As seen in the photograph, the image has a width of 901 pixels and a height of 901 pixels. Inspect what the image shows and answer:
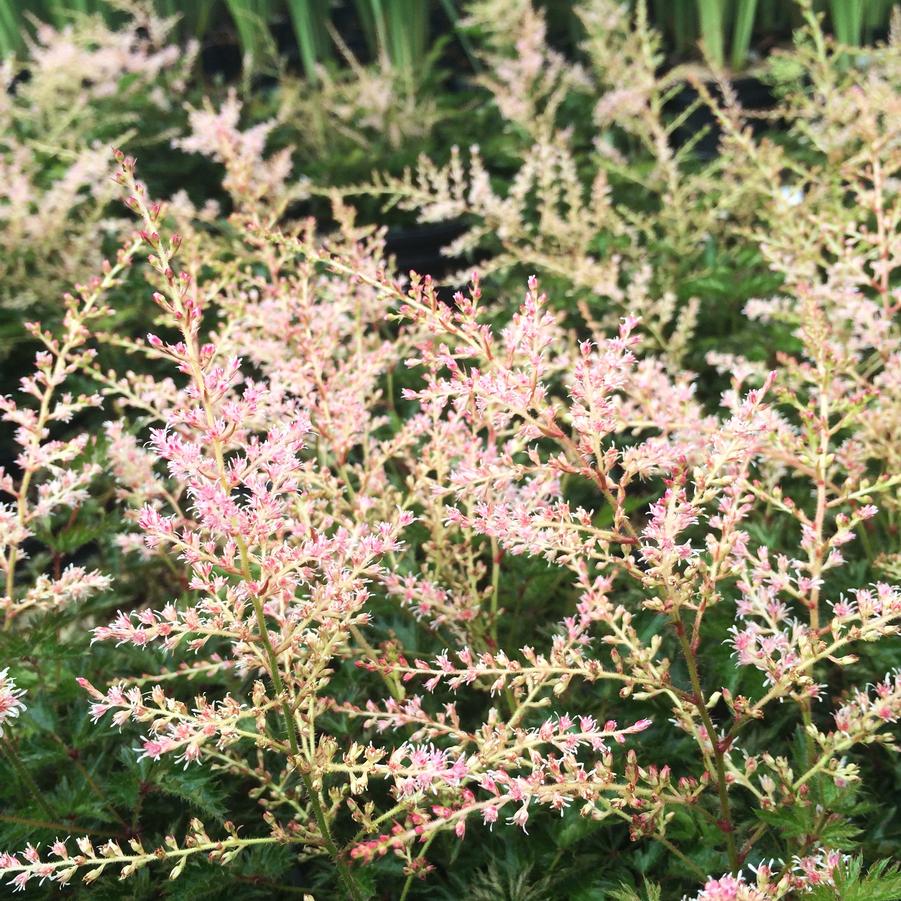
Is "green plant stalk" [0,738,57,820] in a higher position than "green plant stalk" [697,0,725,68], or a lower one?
lower

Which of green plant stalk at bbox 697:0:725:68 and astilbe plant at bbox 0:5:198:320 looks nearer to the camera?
astilbe plant at bbox 0:5:198:320

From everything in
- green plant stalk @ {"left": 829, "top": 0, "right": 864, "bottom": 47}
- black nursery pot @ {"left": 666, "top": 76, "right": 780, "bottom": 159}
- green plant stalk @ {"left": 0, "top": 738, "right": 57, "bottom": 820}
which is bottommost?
green plant stalk @ {"left": 0, "top": 738, "right": 57, "bottom": 820}

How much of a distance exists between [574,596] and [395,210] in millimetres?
3265

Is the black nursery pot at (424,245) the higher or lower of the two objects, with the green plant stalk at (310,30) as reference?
lower

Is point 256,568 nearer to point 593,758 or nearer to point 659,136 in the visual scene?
point 593,758

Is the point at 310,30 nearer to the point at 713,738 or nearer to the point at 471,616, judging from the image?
the point at 471,616

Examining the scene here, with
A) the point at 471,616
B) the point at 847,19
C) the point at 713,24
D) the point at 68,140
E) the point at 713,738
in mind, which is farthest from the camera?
the point at 713,24

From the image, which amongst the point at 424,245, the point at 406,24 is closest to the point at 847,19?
the point at 406,24

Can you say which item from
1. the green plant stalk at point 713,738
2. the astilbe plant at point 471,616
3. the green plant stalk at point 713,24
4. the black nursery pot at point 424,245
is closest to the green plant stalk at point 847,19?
the green plant stalk at point 713,24

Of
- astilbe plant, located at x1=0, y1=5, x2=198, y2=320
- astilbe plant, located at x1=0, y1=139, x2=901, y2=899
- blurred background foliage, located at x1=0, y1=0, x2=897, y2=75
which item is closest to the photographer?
astilbe plant, located at x1=0, y1=139, x2=901, y2=899

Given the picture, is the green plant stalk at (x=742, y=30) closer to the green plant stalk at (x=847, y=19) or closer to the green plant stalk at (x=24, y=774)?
the green plant stalk at (x=847, y=19)

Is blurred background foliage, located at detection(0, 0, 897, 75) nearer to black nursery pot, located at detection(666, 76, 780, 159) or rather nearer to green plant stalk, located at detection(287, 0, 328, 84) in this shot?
green plant stalk, located at detection(287, 0, 328, 84)

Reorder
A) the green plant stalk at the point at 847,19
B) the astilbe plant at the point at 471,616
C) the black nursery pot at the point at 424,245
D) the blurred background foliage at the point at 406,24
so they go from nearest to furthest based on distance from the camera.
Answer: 1. the astilbe plant at the point at 471,616
2. the black nursery pot at the point at 424,245
3. the green plant stalk at the point at 847,19
4. the blurred background foliage at the point at 406,24

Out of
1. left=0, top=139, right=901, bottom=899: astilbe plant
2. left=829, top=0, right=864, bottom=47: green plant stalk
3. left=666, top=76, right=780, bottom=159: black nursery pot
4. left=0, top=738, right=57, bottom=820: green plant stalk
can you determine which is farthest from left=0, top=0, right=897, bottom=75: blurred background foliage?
left=0, top=738, right=57, bottom=820: green plant stalk
